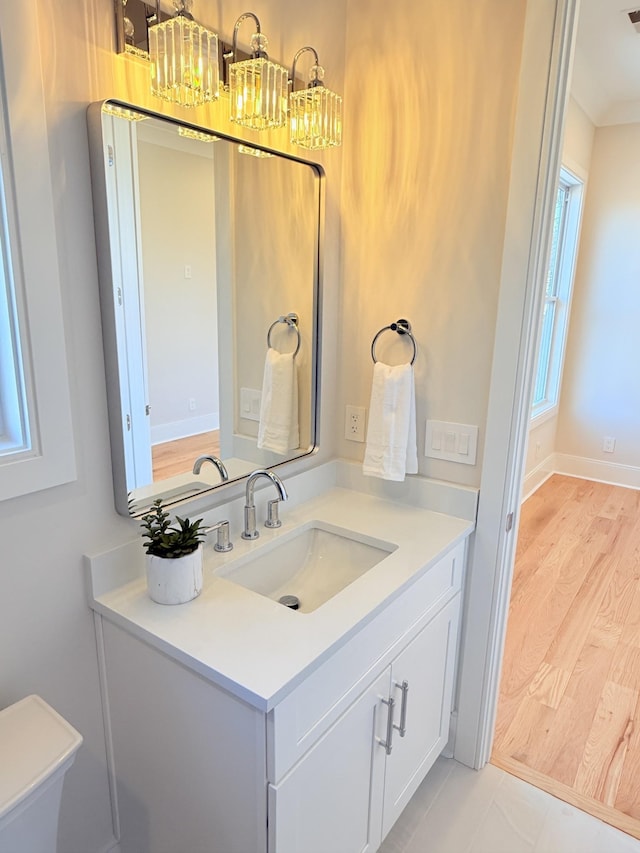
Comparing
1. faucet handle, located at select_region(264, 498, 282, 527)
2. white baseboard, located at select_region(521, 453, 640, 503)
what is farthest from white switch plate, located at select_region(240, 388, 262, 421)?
white baseboard, located at select_region(521, 453, 640, 503)

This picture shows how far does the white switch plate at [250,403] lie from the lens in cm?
160

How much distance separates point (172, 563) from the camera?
1174mm

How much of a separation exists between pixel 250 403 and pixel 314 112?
807mm

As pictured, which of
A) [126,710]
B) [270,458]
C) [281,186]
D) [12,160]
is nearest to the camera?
[12,160]

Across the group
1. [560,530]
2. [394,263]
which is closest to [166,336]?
[394,263]

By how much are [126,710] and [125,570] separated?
32cm

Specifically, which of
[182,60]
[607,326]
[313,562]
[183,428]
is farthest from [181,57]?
[607,326]

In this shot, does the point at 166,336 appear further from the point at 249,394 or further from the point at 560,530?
the point at 560,530

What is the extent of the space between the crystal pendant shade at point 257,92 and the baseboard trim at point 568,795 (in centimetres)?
210

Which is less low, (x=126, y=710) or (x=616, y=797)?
(x=126, y=710)

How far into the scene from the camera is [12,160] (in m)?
0.96

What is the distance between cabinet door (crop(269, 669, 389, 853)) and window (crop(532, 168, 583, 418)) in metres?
3.31

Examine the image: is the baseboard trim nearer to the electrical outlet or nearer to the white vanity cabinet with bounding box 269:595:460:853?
the white vanity cabinet with bounding box 269:595:460:853

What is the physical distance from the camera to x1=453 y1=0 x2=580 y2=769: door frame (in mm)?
1349
